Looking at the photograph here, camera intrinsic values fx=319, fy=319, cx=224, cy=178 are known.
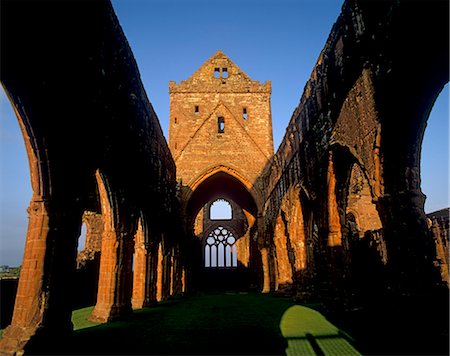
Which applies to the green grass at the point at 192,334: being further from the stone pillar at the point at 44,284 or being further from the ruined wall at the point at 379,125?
the ruined wall at the point at 379,125

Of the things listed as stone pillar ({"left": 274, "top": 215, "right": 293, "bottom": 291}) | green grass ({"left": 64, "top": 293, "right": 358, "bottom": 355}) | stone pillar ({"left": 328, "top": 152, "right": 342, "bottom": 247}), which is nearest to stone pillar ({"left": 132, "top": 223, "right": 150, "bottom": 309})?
green grass ({"left": 64, "top": 293, "right": 358, "bottom": 355})

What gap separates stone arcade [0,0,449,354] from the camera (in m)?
4.57

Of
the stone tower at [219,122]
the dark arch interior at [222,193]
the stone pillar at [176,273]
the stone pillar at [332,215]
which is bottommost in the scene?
the stone pillar at [176,273]

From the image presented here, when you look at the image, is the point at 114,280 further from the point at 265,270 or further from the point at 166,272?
the point at 265,270

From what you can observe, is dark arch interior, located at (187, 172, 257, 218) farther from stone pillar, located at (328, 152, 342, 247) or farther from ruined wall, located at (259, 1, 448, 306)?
stone pillar, located at (328, 152, 342, 247)

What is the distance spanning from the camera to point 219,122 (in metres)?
22.4

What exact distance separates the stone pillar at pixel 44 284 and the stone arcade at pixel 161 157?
0.06 feet

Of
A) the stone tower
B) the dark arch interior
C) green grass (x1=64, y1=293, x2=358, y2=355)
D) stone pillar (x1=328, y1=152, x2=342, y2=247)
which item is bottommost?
green grass (x1=64, y1=293, x2=358, y2=355)

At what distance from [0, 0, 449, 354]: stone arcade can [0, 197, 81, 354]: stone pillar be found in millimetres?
18

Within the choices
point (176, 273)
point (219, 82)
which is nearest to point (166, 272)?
point (176, 273)

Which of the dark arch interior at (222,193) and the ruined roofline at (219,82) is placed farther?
the ruined roofline at (219,82)

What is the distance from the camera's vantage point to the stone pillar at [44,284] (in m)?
4.38

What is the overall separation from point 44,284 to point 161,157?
30.7 feet

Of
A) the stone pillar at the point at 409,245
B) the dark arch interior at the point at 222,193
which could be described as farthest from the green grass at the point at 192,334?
the dark arch interior at the point at 222,193
